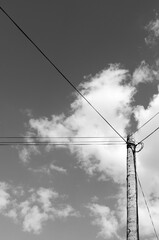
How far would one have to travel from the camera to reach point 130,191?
9492 millimetres

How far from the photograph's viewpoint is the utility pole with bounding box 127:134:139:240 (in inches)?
346

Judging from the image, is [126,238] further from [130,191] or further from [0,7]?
[0,7]

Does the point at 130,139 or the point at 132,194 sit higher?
the point at 130,139

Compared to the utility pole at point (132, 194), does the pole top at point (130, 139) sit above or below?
above

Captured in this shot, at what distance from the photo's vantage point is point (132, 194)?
371 inches

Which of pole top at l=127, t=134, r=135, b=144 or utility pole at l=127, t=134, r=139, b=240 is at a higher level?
pole top at l=127, t=134, r=135, b=144

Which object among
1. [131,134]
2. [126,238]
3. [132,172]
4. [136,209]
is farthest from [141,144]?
[126,238]

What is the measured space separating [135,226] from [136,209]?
1.61ft

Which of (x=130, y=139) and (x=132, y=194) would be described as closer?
(x=132, y=194)

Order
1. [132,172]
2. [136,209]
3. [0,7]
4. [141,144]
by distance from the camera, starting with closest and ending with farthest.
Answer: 1. [0,7]
2. [136,209]
3. [132,172]
4. [141,144]

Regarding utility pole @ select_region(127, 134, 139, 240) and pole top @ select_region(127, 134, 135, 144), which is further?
pole top @ select_region(127, 134, 135, 144)

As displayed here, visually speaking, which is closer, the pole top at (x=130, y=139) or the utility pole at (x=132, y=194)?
the utility pole at (x=132, y=194)

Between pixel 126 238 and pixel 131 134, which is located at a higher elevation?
pixel 131 134

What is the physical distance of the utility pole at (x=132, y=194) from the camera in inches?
346
